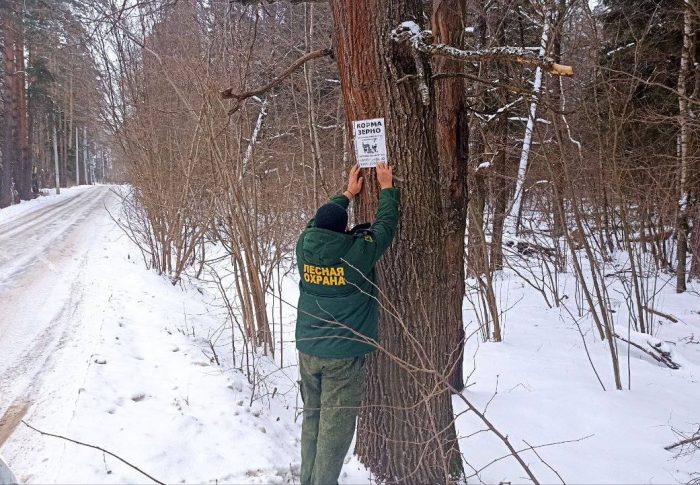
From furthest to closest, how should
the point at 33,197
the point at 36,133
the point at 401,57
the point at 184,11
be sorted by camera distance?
the point at 36,133, the point at 33,197, the point at 184,11, the point at 401,57

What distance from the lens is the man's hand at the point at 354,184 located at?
280 cm

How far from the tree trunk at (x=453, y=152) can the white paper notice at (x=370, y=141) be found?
1.07 metres

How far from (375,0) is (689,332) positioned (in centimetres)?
714

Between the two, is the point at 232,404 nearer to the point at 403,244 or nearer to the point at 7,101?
the point at 403,244

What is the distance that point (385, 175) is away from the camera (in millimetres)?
2664

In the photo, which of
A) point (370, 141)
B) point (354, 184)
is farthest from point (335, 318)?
point (370, 141)

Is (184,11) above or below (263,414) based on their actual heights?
above

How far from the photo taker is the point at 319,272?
8.61 feet

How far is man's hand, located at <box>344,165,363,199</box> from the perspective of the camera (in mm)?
2805

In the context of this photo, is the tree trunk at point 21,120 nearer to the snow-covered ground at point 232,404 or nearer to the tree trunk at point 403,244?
the snow-covered ground at point 232,404

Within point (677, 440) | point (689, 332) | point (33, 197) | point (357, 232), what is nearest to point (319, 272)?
point (357, 232)

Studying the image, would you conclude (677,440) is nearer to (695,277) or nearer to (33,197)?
(695,277)

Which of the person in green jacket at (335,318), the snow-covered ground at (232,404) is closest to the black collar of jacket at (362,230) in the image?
the person in green jacket at (335,318)

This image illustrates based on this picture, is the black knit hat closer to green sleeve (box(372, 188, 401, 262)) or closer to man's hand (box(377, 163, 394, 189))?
green sleeve (box(372, 188, 401, 262))
